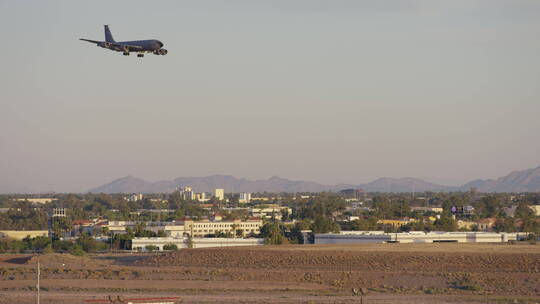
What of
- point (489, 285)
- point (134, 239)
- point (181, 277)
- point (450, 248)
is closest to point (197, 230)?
point (134, 239)

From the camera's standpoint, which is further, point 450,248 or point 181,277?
point 450,248

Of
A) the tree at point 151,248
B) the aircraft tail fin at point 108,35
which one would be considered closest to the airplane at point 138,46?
the aircraft tail fin at point 108,35

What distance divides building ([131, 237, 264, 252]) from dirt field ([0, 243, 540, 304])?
2993 cm

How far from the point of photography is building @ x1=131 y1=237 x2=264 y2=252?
477ft

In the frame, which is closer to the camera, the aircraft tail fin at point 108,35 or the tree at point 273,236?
the aircraft tail fin at point 108,35

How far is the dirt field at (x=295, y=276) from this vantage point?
7938 centimetres

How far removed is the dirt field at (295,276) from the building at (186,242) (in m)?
29.9

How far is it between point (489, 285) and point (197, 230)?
11761 centimetres

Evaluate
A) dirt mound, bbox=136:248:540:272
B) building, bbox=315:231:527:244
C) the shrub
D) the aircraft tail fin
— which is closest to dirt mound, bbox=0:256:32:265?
the shrub

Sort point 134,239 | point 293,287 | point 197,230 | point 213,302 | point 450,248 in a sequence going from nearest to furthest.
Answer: point 213,302 → point 293,287 → point 450,248 → point 134,239 → point 197,230

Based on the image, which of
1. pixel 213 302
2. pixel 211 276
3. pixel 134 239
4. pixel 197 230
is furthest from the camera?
pixel 197 230

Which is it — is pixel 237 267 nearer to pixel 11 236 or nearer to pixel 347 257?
pixel 347 257

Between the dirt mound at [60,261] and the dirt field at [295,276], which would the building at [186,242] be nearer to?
the dirt field at [295,276]

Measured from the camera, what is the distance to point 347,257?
102 meters
